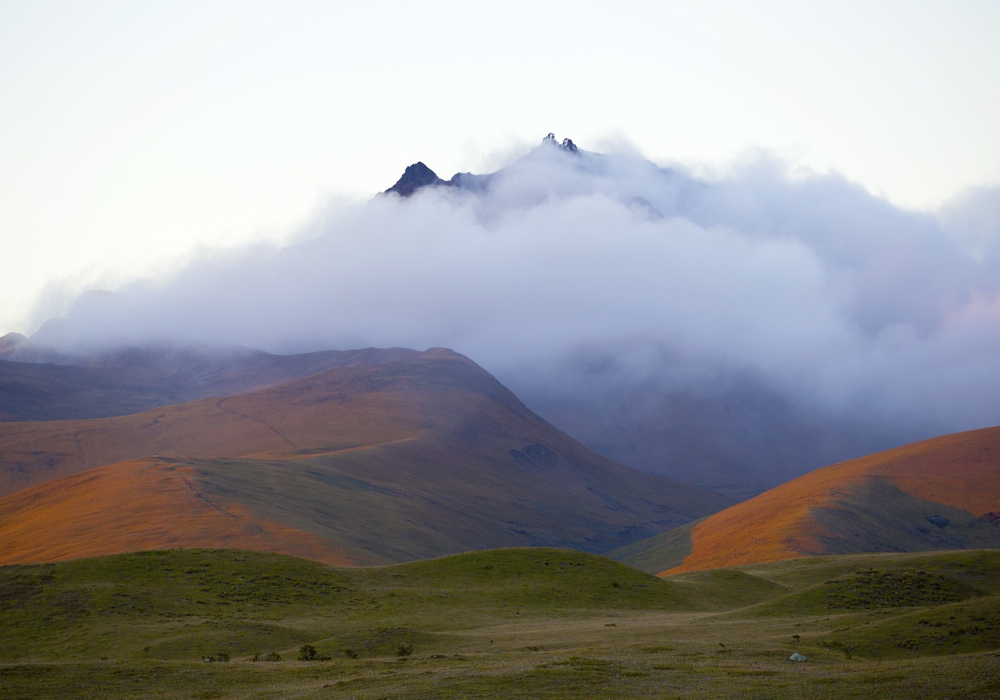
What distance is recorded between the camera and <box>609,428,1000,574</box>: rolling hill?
100625mm

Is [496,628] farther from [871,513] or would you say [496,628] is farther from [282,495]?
[282,495]

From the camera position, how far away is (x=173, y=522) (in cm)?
9888

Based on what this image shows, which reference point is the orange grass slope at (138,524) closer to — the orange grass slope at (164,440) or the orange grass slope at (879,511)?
the orange grass slope at (879,511)

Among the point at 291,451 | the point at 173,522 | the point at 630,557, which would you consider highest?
the point at 291,451

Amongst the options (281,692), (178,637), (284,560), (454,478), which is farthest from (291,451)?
(281,692)

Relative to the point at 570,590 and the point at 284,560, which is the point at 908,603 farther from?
the point at 284,560

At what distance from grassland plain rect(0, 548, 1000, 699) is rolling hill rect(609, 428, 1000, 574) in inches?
1664

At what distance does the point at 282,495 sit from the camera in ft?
391

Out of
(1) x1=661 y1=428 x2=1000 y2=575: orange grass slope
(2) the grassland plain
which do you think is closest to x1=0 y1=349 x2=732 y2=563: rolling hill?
(1) x1=661 y1=428 x2=1000 y2=575: orange grass slope

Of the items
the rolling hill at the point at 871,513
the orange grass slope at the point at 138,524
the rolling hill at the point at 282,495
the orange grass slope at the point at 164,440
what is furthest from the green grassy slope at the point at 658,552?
the orange grass slope at the point at 164,440

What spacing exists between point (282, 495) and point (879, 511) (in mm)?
78593

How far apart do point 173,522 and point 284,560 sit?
2068 inches

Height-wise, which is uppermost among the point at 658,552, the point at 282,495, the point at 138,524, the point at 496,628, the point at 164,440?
the point at 164,440

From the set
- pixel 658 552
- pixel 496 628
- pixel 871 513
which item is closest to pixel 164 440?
pixel 658 552
